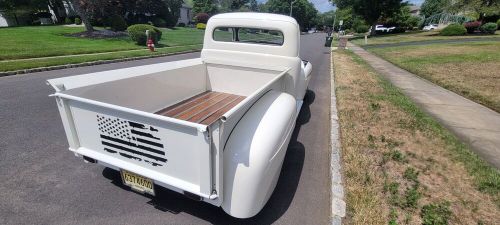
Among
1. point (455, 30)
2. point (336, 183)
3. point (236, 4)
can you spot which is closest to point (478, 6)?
point (455, 30)

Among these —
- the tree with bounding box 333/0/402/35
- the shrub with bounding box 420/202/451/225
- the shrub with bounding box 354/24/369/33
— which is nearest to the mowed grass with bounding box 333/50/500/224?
the shrub with bounding box 420/202/451/225

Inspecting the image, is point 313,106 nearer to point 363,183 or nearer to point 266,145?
point 363,183

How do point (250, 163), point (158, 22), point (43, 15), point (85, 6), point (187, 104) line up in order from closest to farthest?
point (250, 163), point (187, 104), point (85, 6), point (43, 15), point (158, 22)

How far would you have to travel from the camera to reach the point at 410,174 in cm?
359

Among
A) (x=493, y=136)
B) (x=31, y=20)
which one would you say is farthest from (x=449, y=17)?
(x=31, y=20)

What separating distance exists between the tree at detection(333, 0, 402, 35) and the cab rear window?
38.7m

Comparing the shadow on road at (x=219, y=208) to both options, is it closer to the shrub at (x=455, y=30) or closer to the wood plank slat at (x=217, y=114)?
the wood plank slat at (x=217, y=114)

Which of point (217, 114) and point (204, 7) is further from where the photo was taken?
point (204, 7)

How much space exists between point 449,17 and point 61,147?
191 feet

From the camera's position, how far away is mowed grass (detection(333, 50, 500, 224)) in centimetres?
287

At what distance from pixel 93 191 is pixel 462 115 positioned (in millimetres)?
7403

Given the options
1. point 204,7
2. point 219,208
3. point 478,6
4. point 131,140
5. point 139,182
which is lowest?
point 219,208

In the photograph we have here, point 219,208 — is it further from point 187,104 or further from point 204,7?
point 204,7

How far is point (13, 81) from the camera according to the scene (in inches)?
287
